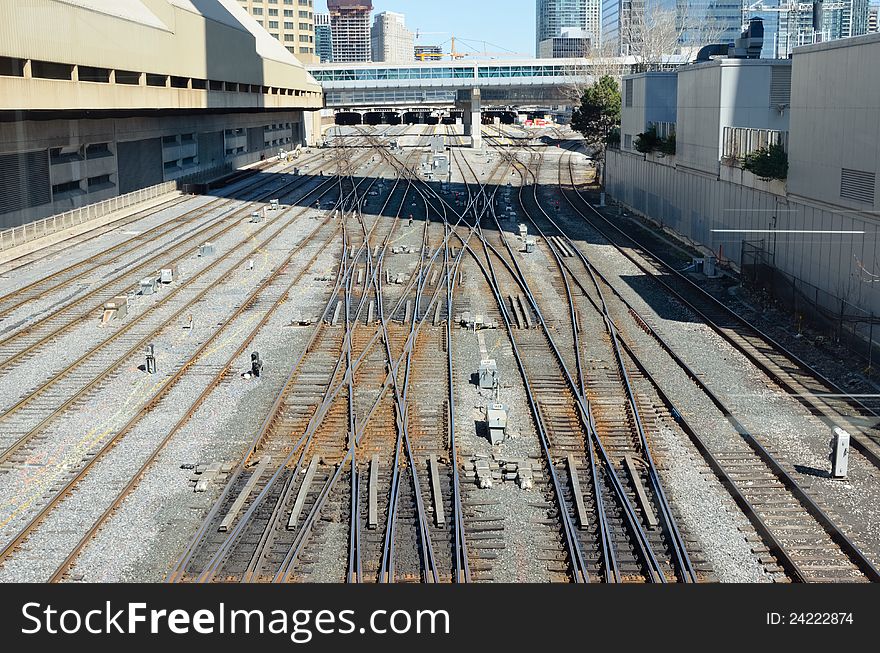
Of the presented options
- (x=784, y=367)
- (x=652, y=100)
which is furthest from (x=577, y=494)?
(x=652, y=100)

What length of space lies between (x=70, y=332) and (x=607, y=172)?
117 feet

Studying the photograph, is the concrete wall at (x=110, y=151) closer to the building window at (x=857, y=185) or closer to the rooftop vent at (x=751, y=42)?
the rooftop vent at (x=751, y=42)

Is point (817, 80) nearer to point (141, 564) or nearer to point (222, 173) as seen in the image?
point (141, 564)

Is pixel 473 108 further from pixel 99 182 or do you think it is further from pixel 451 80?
pixel 99 182

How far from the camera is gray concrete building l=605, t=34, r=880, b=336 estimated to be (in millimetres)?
21266

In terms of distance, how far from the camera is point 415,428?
16344 millimetres

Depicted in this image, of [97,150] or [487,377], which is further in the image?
[97,150]

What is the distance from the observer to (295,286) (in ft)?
96.5

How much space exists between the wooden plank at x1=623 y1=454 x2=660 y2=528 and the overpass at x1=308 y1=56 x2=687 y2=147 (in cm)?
8339

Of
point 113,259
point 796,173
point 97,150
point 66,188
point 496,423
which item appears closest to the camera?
point 496,423

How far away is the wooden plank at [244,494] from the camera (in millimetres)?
12500

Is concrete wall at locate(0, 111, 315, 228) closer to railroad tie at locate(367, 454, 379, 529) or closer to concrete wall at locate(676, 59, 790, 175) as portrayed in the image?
concrete wall at locate(676, 59, 790, 175)

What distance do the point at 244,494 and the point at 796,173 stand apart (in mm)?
17228
